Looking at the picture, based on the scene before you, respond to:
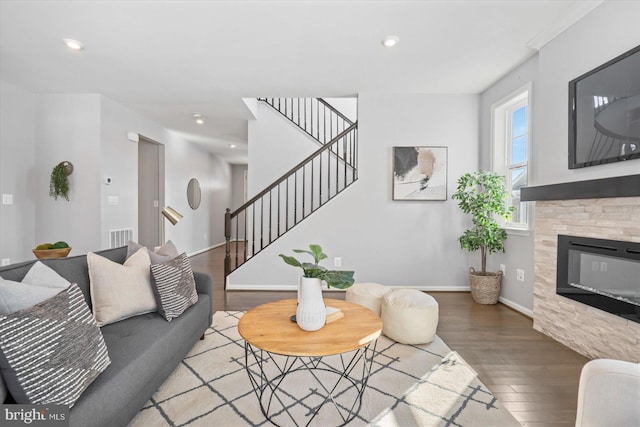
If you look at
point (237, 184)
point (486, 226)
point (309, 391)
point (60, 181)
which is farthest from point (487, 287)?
point (237, 184)

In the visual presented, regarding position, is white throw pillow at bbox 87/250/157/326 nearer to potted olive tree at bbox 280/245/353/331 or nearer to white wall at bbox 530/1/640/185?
potted olive tree at bbox 280/245/353/331

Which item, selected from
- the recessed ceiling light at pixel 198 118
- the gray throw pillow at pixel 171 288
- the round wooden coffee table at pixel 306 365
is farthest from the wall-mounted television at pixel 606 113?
the recessed ceiling light at pixel 198 118

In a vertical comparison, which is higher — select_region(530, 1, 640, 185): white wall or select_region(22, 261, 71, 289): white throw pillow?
select_region(530, 1, 640, 185): white wall

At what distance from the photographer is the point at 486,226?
3436 millimetres

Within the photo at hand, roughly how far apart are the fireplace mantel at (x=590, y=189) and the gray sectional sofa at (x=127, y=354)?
9.81 feet

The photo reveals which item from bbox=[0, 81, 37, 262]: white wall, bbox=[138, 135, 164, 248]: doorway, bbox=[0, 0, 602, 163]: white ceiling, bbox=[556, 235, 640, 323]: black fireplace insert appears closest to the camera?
bbox=[556, 235, 640, 323]: black fireplace insert

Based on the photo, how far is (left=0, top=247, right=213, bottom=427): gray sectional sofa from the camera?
46.7 inches

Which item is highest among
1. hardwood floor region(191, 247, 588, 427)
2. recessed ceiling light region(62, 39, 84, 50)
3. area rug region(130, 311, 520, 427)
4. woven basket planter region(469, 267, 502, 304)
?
recessed ceiling light region(62, 39, 84, 50)

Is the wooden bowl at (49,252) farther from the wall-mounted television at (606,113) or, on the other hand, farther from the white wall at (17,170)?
the wall-mounted television at (606,113)

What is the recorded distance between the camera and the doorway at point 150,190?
5.96 meters

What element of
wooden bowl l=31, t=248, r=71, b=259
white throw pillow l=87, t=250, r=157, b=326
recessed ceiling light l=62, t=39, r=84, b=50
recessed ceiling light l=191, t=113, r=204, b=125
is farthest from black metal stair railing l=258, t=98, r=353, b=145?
white throw pillow l=87, t=250, r=157, b=326

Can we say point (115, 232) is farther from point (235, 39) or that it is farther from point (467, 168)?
point (467, 168)

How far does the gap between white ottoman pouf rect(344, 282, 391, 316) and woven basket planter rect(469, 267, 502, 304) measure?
1465mm

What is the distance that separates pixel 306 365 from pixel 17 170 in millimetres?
4561
